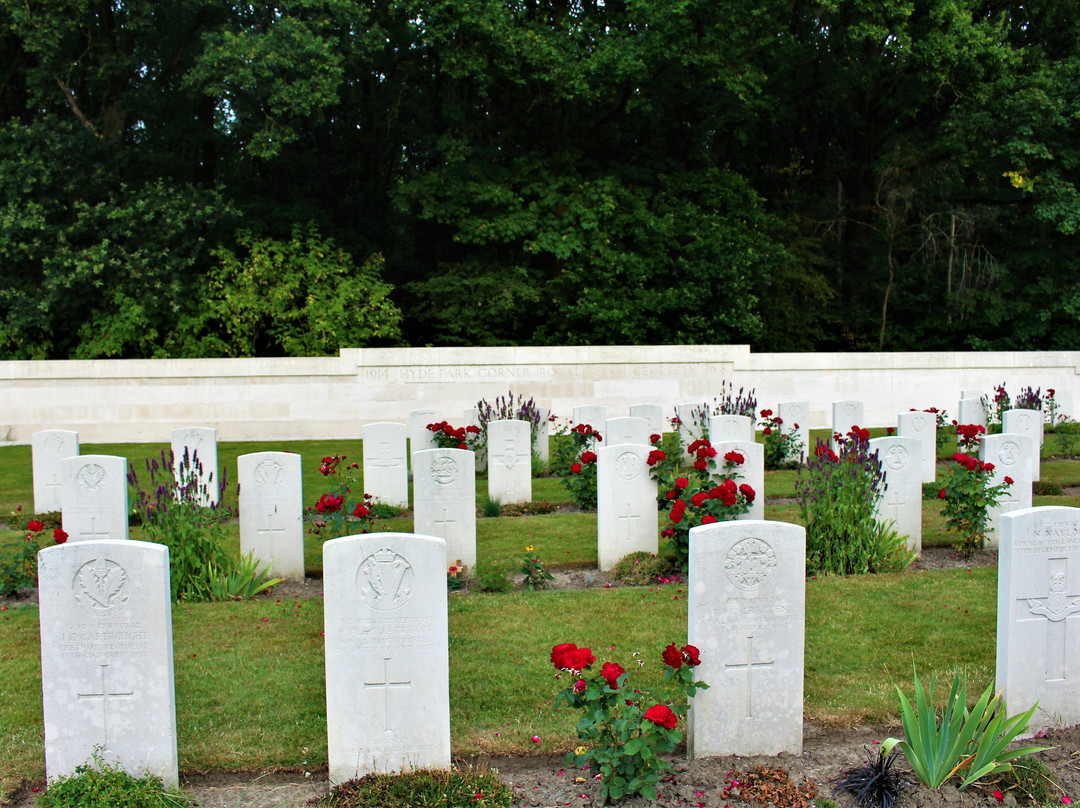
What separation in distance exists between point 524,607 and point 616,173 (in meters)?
16.2

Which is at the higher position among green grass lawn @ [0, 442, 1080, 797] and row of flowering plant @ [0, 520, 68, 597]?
row of flowering plant @ [0, 520, 68, 597]

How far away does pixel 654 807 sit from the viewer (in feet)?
12.4

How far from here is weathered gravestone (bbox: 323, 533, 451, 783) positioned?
395 cm

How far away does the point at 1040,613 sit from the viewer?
4402mm

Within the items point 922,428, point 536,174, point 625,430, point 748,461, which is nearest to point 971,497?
point 748,461

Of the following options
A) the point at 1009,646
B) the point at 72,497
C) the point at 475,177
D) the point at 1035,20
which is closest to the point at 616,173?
the point at 475,177

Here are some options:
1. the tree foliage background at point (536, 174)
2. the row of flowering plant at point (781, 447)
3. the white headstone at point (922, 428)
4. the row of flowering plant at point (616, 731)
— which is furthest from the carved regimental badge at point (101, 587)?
the tree foliage background at point (536, 174)

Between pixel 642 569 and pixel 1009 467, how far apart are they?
143 inches

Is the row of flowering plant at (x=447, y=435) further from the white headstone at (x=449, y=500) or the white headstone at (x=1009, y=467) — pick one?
the white headstone at (x=1009, y=467)

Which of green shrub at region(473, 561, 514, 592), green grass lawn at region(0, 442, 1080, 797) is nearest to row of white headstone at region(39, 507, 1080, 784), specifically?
green grass lawn at region(0, 442, 1080, 797)

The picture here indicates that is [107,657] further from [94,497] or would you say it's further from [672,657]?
[94,497]

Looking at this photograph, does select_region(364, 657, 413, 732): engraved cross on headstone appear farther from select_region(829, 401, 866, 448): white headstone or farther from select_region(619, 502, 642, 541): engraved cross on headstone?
select_region(829, 401, 866, 448): white headstone

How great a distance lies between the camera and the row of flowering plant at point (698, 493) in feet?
22.2

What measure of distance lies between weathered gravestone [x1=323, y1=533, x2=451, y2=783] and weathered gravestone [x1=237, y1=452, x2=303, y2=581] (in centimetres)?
363
